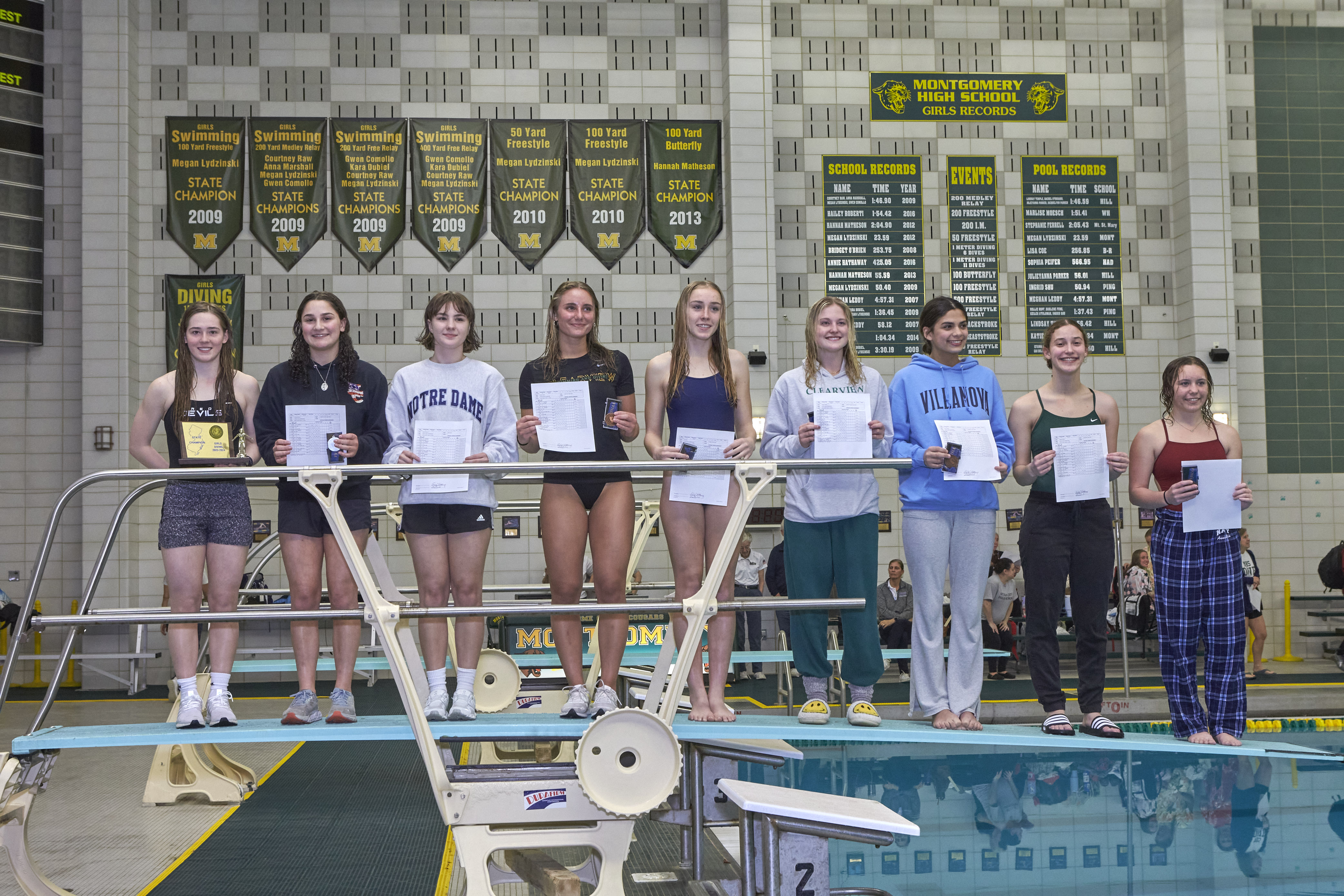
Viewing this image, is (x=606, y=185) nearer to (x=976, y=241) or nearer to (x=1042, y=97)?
(x=976, y=241)

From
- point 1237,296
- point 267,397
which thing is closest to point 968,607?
point 267,397

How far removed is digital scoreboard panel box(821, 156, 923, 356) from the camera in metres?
13.5

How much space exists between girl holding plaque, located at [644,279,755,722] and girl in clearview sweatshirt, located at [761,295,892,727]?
21 cm

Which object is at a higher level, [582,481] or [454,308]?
[454,308]

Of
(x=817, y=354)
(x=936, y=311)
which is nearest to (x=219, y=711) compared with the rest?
(x=817, y=354)

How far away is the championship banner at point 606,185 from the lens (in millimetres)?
13156

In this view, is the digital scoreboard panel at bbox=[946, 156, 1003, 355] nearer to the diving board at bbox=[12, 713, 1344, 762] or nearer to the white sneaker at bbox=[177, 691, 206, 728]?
the diving board at bbox=[12, 713, 1344, 762]

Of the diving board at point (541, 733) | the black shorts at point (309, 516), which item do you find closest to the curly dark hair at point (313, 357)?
the black shorts at point (309, 516)

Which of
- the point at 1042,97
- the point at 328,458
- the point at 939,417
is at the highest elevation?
the point at 1042,97

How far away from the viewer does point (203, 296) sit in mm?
12852

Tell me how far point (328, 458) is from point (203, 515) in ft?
1.72

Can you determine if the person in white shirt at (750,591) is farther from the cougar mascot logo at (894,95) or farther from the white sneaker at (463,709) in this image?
the white sneaker at (463,709)

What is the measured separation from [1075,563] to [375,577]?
301 centimetres

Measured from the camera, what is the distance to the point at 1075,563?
461 cm
